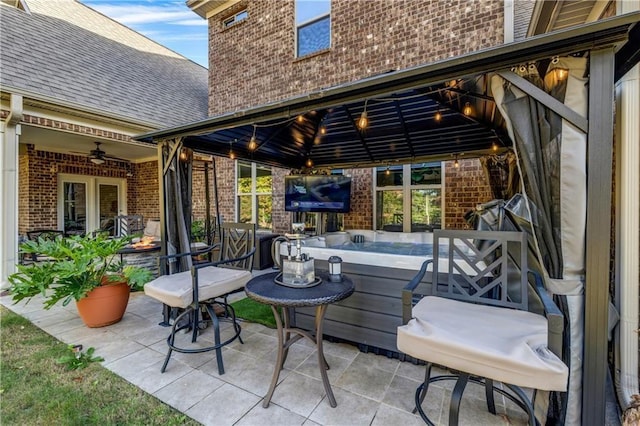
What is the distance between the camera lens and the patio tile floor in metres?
1.80

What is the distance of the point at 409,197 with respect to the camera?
538 centimetres

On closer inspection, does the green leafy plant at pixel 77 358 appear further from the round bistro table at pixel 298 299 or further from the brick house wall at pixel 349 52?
the brick house wall at pixel 349 52

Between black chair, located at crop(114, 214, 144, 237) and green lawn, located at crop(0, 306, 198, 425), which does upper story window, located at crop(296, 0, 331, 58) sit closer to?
black chair, located at crop(114, 214, 144, 237)

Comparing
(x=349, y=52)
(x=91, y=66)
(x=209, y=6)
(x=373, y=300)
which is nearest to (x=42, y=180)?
(x=91, y=66)

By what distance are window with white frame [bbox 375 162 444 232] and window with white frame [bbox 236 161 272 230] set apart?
2909 mm

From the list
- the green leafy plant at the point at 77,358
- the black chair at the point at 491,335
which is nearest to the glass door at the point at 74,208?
the green leafy plant at the point at 77,358

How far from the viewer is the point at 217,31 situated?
7.39 meters

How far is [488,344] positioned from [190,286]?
7.42 ft

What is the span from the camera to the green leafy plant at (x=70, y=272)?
280 cm

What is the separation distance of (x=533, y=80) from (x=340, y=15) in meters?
5.22

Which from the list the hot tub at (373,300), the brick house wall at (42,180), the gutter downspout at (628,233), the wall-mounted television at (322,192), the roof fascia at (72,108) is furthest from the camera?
the brick house wall at (42,180)

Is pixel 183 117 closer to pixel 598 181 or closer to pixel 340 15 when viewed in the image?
pixel 340 15

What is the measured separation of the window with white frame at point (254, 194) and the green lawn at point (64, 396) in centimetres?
478

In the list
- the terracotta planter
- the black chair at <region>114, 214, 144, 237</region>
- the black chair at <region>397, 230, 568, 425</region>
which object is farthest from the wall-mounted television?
the black chair at <region>114, 214, 144, 237</region>
